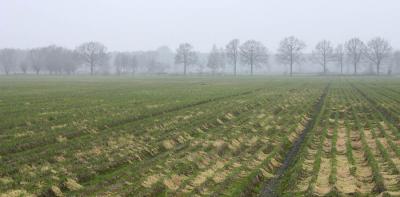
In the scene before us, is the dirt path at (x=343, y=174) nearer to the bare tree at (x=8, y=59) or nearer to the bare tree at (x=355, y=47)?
the bare tree at (x=355, y=47)

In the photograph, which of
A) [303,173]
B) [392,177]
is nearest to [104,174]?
[303,173]

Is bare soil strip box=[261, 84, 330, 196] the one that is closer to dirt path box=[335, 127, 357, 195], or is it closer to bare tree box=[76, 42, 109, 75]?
dirt path box=[335, 127, 357, 195]

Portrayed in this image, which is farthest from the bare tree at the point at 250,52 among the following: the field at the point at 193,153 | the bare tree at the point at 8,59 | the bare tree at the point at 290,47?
the field at the point at 193,153

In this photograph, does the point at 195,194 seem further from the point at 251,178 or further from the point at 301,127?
the point at 301,127

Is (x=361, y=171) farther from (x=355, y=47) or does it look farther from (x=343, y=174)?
(x=355, y=47)

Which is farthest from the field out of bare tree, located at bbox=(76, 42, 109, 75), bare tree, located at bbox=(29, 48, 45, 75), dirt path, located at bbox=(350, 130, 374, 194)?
bare tree, located at bbox=(29, 48, 45, 75)

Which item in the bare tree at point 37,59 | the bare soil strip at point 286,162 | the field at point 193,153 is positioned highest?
the bare tree at point 37,59

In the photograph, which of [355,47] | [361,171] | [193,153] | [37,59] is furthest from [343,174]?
[37,59]

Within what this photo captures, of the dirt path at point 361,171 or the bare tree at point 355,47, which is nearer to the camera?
the dirt path at point 361,171

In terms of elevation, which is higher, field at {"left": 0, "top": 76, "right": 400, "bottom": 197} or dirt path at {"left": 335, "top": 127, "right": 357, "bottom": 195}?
field at {"left": 0, "top": 76, "right": 400, "bottom": 197}

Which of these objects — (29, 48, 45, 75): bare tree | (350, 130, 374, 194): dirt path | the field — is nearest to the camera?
the field

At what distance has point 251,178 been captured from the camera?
1193cm

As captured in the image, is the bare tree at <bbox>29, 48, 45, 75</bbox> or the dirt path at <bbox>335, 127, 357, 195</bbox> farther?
the bare tree at <bbox>29, 48, 45, 75</bbox>

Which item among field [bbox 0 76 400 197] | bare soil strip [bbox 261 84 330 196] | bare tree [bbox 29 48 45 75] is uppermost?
bare tree [bbox 29 48 45 75]
